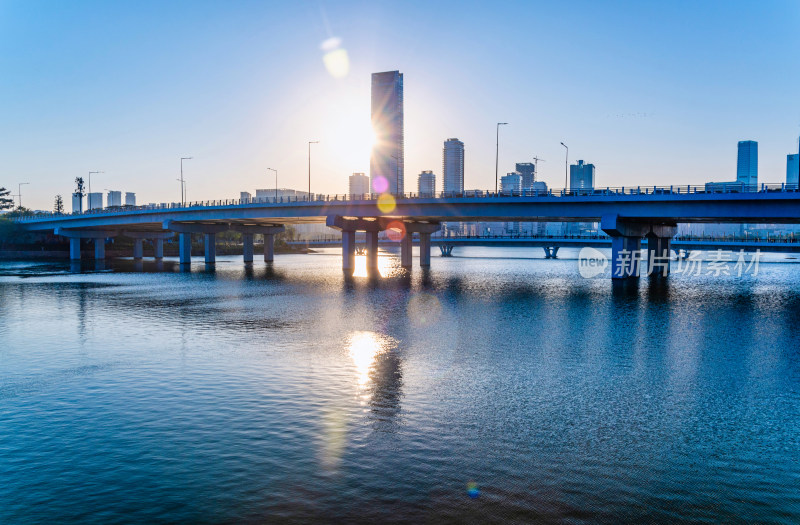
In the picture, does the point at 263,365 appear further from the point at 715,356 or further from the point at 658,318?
the point at 658,318

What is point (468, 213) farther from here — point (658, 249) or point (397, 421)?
point (397, 421)

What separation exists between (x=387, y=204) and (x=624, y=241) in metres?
38.2

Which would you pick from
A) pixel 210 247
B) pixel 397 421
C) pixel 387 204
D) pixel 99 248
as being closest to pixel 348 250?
pixel 387 204

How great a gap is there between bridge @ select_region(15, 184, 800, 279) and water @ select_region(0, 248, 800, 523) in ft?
117

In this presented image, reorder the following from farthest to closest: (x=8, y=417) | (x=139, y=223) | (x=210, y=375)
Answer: (x=139, y=223), (x=210, y=375), (x=8, y=417)

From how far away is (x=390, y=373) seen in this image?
27484 mm

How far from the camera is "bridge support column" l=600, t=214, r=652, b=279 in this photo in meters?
84.4

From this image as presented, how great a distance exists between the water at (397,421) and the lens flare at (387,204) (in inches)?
2303

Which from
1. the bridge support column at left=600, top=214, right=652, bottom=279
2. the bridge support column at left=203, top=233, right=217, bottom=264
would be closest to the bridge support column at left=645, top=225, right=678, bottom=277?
the bridge support column at left=600, top=214, right=652, bottom=279

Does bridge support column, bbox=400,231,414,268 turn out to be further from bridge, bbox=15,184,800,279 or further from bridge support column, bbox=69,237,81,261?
bridge support column, bbox=69,237,81,261

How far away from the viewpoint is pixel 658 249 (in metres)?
111

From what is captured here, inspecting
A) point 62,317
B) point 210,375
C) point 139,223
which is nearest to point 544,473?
point 210,375

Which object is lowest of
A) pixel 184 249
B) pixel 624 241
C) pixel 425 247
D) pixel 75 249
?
pixel 75 249

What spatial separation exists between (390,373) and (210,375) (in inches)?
316
